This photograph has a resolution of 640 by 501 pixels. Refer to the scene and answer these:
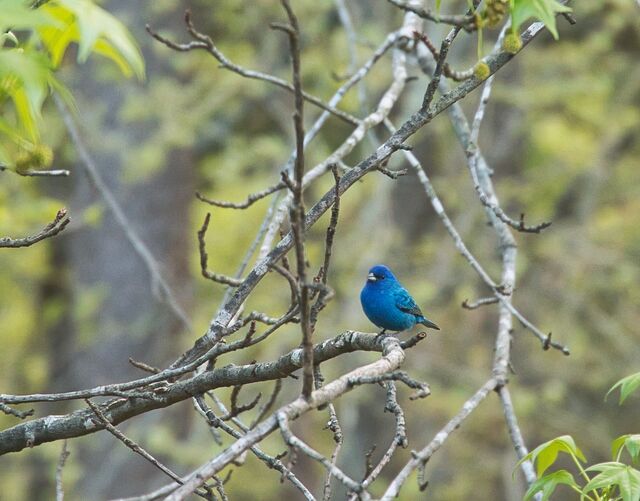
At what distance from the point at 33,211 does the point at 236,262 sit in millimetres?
4375

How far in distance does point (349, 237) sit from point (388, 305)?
227 inches

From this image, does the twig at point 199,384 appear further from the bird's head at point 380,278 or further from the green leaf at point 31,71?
the bird's head at point 380,278

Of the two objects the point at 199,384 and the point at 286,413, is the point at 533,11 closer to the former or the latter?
the point at 286,413

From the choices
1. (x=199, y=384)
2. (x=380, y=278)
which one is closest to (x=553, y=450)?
(x=199, y=384)

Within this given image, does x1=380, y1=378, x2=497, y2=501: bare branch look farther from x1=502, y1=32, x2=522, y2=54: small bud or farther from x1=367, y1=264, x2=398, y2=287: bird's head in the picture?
x1=367, y1=264, x2=398, y2=287: bird's head

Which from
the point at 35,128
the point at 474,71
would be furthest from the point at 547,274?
the point at 35,128

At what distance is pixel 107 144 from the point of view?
10.2m

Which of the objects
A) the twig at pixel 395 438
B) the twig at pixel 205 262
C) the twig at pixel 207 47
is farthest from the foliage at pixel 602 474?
→ the twig at pixel 207 47

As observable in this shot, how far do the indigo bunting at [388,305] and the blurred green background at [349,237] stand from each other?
184 inches

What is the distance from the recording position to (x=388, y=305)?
5.23 metres

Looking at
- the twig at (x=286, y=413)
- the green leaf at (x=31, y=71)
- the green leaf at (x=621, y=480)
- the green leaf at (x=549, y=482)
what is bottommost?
the green leaf at (x=621, y=480)

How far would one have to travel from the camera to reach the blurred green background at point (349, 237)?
10.4 m

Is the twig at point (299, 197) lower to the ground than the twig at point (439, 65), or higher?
lower

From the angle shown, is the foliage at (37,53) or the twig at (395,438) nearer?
the foliage at (37,53)
